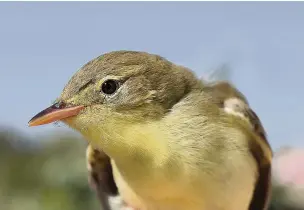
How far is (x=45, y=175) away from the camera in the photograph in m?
2.24

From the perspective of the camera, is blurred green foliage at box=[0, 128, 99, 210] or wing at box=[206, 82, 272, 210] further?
blurred green foliage at box=[0, 128, 99, 210]

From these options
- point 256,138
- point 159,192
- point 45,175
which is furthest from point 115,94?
point 45,175

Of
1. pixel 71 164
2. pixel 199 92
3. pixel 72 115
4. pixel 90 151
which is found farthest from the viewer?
pixel 71 164

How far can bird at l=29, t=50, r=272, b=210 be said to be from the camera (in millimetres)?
855

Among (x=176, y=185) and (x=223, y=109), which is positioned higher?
(x=223, y=109)

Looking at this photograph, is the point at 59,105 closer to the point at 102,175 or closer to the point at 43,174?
the point at 102,175

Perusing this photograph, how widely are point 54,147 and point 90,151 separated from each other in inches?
47.6

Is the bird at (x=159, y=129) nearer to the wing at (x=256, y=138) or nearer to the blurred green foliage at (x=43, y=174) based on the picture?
the wing at (x=256, y=138)

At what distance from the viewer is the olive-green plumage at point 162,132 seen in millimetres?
857

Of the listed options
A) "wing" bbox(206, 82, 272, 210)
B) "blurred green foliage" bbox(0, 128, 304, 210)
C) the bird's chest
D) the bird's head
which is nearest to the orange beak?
the bird's head

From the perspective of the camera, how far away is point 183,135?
0.90 m

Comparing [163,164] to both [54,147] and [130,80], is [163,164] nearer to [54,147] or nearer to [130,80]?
[130,80]

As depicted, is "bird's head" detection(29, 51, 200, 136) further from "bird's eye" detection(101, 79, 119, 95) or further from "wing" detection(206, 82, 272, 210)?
"wing" detection(206, 82, 272, 210)

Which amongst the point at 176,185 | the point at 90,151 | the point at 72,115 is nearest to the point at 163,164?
the point at 176,185
